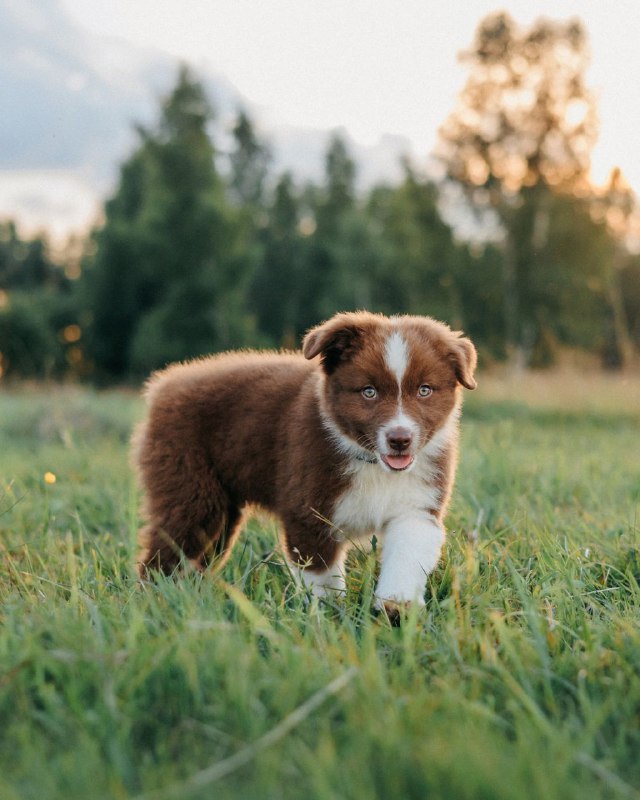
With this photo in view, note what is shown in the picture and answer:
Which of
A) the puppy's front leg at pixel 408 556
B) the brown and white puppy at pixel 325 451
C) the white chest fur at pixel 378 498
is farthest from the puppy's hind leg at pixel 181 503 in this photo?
the puppy's front leg at pixel 408 556

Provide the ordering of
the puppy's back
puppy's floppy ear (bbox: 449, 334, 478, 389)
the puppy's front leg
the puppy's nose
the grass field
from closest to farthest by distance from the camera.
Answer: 1. the grass field
2. the puppy's front leg
3. the puppy's nose
4. puppy's floppy ear (bbox: 449, 334, 478, 389)
5. the puppy's back

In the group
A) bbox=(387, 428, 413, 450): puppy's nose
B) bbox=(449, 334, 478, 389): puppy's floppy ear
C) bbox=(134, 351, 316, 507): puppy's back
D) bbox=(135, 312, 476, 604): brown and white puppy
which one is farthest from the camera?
bbox=(134, 351, 316, 507): puppy's back

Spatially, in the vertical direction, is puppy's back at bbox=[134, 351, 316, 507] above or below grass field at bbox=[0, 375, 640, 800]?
above

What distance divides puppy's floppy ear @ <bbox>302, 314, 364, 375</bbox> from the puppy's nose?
49 centimetres

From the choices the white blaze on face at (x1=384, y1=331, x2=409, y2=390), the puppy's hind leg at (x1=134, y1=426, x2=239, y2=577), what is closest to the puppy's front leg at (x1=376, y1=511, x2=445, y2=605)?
the white blaze on face at (x1=384, y1=331, x2=409, y2=390)

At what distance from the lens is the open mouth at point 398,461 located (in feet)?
11.5

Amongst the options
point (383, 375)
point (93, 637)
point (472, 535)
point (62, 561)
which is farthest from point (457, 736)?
point (62, 561)

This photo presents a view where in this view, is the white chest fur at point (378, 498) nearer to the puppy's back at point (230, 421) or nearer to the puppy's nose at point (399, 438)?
the puppy's nose at point (399, 438)

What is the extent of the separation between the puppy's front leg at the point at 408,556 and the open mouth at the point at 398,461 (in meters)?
0.26

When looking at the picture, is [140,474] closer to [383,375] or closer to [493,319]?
[383,375]

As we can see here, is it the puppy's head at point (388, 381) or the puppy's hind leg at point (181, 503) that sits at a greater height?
the puppy's head at point (388, 381)

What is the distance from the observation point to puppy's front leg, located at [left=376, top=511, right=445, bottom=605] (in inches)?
126

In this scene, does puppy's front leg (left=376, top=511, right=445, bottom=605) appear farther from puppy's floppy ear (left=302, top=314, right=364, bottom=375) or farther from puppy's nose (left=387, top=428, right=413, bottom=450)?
puppy's floppy ear (left=302, top=314, right=364, bottom=375)

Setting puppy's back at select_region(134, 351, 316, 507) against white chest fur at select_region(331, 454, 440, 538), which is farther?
puppy's back at select_region(134, 351, 316, 507)
